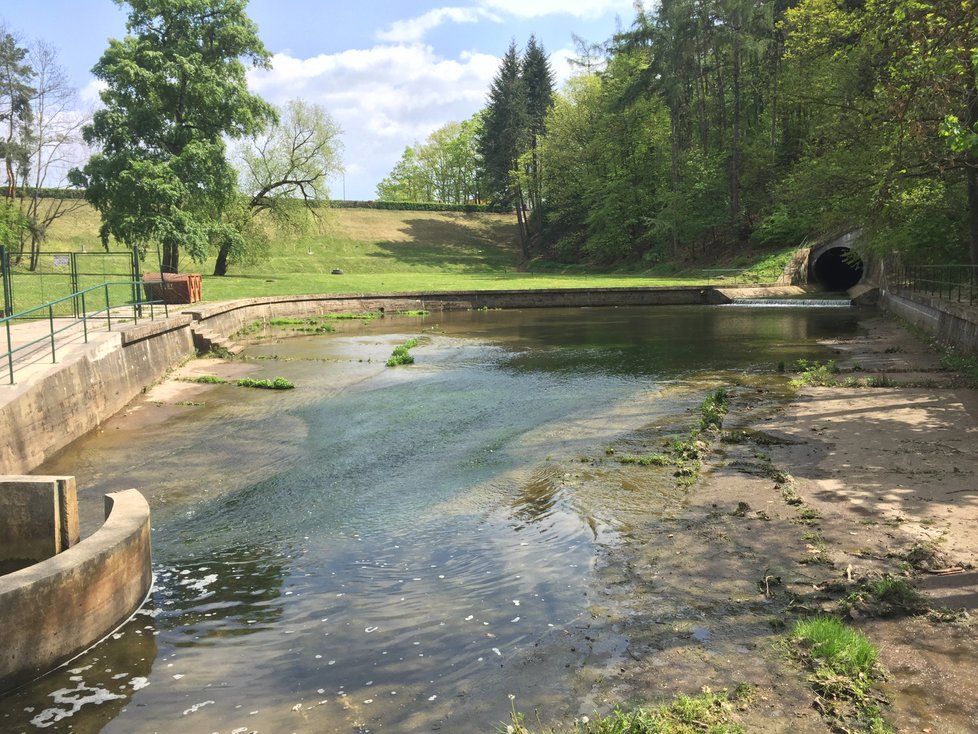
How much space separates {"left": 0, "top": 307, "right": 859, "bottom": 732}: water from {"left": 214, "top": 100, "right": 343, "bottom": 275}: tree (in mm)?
31574

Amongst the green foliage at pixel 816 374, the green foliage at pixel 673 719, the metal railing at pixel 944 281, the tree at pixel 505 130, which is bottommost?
the green foliage at pixel 673 719

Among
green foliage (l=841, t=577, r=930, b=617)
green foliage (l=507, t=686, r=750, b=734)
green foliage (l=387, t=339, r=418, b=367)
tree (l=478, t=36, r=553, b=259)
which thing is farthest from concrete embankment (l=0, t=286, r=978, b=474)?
tree (l=478, t=36, r=553, b=259)

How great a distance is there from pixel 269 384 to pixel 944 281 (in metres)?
20.5

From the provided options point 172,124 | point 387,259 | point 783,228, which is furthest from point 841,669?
point 387,259

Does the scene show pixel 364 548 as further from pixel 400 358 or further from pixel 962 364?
pixel 962 364

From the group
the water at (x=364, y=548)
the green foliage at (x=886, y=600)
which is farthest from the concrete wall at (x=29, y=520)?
the green foliage at (x=886, y=600)

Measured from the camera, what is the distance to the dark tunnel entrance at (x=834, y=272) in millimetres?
43094

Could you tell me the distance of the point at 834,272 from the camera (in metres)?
44.9

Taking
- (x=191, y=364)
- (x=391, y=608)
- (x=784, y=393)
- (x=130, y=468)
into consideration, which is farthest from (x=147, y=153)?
(x=391, y=608)

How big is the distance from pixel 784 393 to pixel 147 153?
34178 millimetres

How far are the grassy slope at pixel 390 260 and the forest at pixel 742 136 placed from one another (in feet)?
18.5

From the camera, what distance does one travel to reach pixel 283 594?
21.5 ft

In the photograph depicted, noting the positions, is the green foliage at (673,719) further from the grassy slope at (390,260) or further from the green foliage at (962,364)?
the grassy slope at (390,260)

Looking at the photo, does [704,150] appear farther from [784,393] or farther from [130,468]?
[130,468]
